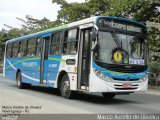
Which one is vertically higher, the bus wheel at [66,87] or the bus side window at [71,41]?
the bus side window at [71,41]

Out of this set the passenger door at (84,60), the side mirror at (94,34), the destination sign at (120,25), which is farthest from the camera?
the passenger door at (84,60)

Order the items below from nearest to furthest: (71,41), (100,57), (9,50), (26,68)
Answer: (100,57), (71,41), (26,68), (9,50)

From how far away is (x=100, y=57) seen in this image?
14492mm

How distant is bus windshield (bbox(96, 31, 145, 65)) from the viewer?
14.5m

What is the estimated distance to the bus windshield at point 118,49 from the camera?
14.5 m

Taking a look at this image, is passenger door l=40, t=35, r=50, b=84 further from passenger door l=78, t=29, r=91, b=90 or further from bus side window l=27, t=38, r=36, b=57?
passenger door l=78, t=29, r=91, b=90

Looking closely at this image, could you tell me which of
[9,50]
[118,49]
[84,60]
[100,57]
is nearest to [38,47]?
[84,60]

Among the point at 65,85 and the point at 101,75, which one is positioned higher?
the point at 101,75

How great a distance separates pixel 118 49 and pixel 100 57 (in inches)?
29.9

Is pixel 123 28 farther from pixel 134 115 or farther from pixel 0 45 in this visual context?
pixel 0 45

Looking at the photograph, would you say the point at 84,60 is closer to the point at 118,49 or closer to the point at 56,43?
the point at 118,49

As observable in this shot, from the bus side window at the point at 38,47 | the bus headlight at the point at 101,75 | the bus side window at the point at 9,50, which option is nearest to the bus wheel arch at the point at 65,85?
the bus headlight at the point at 101,75

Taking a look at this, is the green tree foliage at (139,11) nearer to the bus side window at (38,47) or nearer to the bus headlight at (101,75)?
the bus side window at (38,47)

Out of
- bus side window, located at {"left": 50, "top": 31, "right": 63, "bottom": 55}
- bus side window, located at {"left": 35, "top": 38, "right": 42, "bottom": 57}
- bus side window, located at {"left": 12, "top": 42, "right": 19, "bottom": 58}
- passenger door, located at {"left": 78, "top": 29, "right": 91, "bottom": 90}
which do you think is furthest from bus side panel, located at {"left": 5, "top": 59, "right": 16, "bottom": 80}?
passenger door, located at {"left": 78, "top": 29, "right": 91, "bottom": 90}
